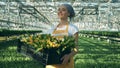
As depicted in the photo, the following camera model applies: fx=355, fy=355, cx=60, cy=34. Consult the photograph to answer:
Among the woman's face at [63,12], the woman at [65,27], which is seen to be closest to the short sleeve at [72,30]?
the woman at [65,27]

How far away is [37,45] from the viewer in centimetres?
428

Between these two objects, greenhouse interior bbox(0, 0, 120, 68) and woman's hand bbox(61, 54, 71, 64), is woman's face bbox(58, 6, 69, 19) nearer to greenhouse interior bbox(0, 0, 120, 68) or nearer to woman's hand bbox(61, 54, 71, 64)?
greenhouse interior bbox(0, 0, 120, 68)

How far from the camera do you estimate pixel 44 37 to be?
4414mm

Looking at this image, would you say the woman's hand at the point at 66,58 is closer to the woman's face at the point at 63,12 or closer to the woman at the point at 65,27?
the woman at the point at 65,27

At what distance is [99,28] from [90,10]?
7.75 m

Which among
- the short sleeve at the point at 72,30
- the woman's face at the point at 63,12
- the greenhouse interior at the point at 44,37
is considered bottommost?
the greenhouse interior at the point at 44,37

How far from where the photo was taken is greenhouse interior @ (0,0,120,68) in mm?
4586

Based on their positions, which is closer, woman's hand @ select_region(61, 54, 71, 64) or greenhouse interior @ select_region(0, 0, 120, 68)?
woman's hand @ select_region(61, 54, 71, 64)

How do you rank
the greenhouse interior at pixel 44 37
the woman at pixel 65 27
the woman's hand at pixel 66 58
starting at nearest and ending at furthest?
the woman's hand at pixel 66 58 → the woman at pixel 65 27 → the greenhouse interior at pixel 44 37

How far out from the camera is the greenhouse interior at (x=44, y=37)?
4586 mm

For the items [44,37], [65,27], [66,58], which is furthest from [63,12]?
[66,58]

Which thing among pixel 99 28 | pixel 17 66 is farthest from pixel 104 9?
pixel 17 66

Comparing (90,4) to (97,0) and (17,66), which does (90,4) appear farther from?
(17,66)

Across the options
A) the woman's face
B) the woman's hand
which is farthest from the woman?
the woman's hand
